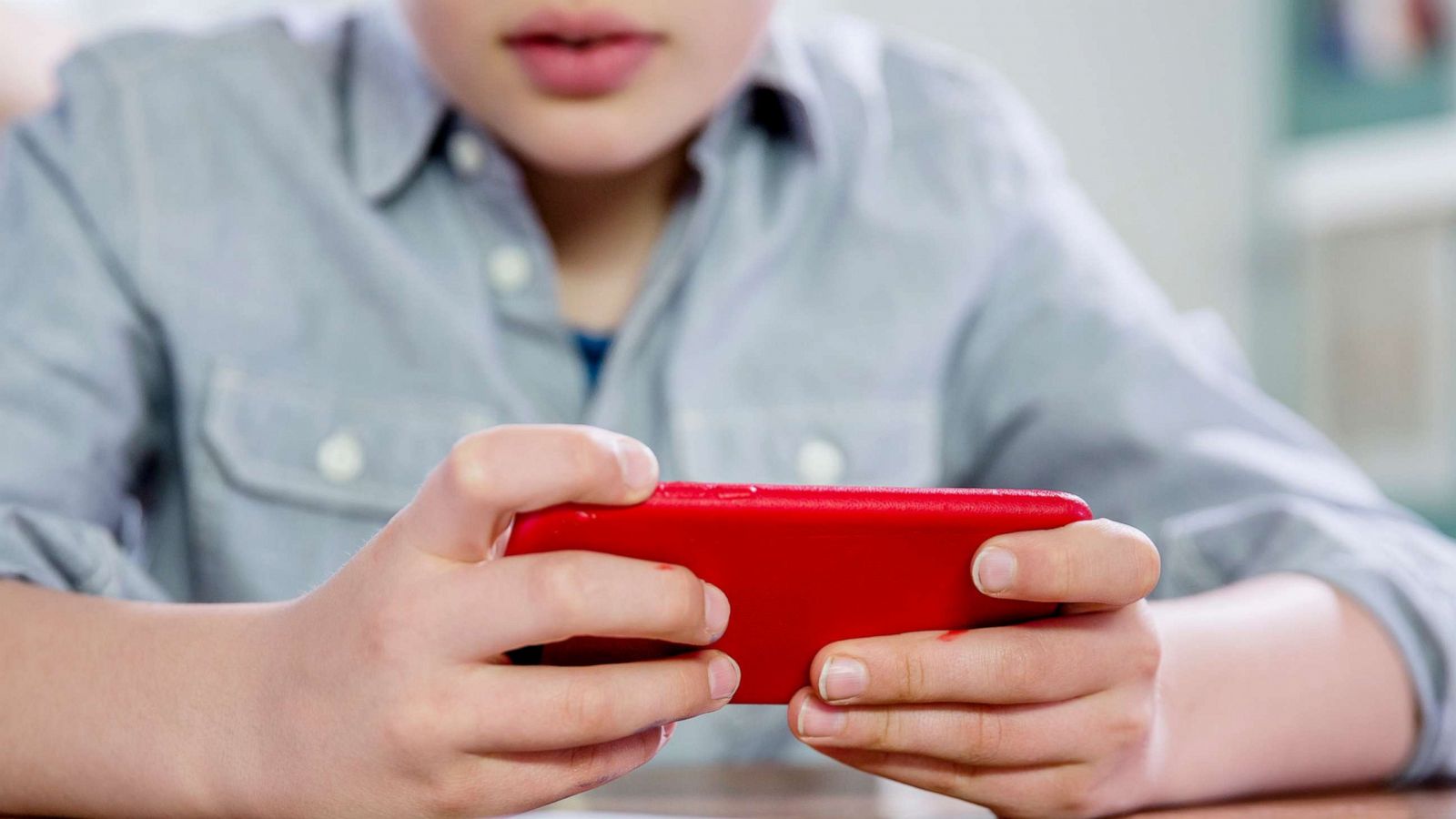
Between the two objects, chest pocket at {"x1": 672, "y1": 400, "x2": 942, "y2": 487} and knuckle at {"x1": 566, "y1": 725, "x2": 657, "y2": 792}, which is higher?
knuckle at {"x1": 566, "y1": 725, "x2": 657, "y2": 792}

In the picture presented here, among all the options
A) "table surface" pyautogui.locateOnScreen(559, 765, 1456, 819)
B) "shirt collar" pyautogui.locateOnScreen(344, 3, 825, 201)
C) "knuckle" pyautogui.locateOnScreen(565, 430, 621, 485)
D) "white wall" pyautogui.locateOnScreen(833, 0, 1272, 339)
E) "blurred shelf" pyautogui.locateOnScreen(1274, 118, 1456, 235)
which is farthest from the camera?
"white wall" pyautogui.locateOnScreen(833, 0, 1272, 339)

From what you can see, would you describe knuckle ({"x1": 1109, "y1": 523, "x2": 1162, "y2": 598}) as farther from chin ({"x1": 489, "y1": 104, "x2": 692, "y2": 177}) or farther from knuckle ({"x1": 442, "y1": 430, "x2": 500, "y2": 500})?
chin ({"x1": 489, "y1": 104, "x2": 692, "y2": 177})

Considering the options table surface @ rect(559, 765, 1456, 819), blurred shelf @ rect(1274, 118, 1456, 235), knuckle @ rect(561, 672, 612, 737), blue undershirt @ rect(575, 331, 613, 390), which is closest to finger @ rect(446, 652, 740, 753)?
knuckle @ rect(561, 672, 612, 737)

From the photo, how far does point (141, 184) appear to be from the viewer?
64 centimetres

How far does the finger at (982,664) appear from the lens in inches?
14.7

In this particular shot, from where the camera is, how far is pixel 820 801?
1.66 feet

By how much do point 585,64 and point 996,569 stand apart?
0.31m

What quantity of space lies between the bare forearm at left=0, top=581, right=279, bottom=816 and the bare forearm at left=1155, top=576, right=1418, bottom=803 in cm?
29

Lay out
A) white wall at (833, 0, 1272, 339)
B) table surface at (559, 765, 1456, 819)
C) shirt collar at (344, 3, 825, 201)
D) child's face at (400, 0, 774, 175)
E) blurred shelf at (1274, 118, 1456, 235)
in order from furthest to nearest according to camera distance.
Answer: white wall at (833, 0, 1272, 339) → blurred shelf at (1274, 118, 1456, 235) → shirt collar at (344, 3, 825, 201) → child's face at (400, 0, 774, 175) → table surface at (559, 765, 1456, 819)

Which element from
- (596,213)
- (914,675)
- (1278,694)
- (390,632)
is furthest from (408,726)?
(596,213)

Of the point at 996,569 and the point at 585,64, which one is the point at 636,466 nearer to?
the point at 996,569

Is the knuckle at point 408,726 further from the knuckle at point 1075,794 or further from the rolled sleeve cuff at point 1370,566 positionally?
the rolled sleeve cuff at point 1370,566

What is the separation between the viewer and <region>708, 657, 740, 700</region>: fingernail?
0.37 meters

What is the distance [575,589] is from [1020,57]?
1.95 meters
